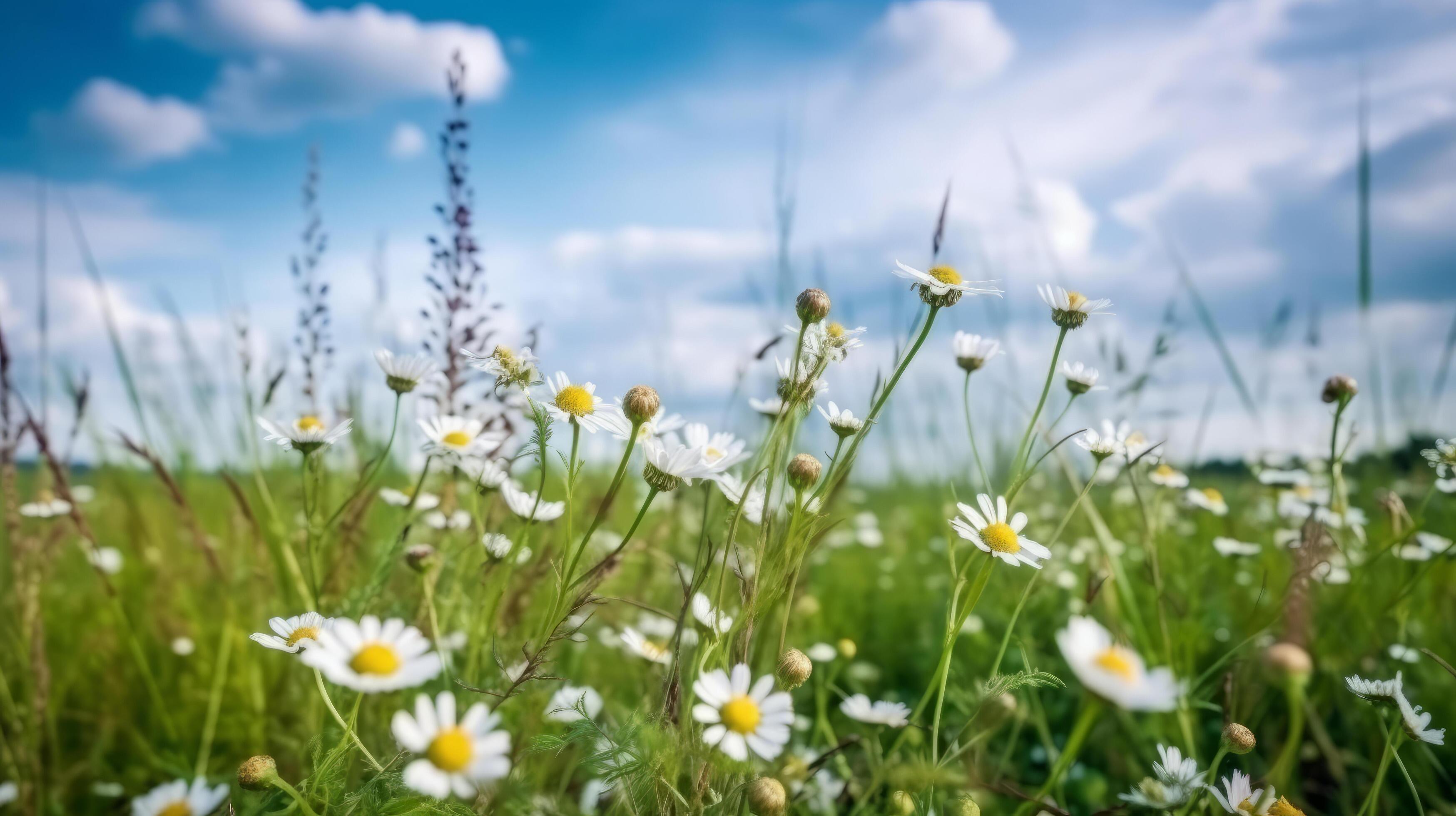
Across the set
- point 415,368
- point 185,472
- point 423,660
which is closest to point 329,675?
point 423,660

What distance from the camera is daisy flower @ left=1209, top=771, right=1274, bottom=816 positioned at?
98 centimetres

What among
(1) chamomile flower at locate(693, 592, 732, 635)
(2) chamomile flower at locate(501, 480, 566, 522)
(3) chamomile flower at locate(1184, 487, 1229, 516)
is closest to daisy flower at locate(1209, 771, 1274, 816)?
(1) chamomile flower at locate(693, 592, 732, 635)

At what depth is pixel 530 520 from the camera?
3.80 feet

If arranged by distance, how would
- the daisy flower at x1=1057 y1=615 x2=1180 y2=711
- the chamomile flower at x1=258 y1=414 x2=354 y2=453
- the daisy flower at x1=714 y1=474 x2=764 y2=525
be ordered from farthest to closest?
the chamomile flower at x1=258 y1=414 x2=354 y2=453
the daisy flower at x1=714 y1=474 x2=764 y2=525
the daisy flower at x1=1057 y1=615 x2=1180 y2=711

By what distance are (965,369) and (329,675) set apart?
38.0 inches

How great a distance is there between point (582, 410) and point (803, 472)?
1.00 ft

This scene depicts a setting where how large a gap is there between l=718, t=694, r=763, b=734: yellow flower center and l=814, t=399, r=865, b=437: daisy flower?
42 centimetres

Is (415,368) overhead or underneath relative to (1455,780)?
overhead

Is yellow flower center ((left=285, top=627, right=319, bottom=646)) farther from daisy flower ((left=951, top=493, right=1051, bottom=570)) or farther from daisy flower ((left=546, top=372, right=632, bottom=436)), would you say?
daisy flower ((left=951, top=493, right=1051, bottom=570))

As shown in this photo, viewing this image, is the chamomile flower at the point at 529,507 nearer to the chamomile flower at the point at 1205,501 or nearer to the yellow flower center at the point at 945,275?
the yellow flower center at the point at 945,275

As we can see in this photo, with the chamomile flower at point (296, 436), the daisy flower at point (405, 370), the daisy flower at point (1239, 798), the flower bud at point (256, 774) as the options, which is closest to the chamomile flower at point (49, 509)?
the chamomile flower at point (296, 436)

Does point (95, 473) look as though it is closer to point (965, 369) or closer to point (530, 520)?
point (530, 520)

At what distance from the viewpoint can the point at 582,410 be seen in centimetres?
115

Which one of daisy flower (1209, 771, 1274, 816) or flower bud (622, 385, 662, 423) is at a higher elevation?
flower bud (622, 385, 662, 423)
